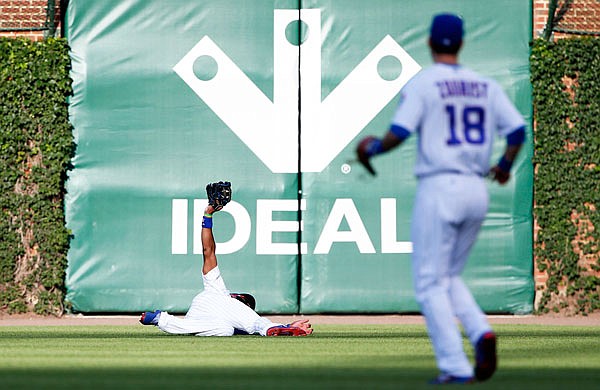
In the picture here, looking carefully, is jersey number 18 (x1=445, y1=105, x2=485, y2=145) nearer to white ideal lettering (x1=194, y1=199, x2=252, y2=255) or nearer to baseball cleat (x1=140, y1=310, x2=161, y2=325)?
baseball cleat (x1=140, y1=310, x2=161, y2=325)

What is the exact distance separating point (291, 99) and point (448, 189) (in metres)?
9.08

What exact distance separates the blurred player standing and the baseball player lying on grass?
14.9 feet

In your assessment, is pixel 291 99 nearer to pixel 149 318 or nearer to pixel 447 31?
pixel 149 318

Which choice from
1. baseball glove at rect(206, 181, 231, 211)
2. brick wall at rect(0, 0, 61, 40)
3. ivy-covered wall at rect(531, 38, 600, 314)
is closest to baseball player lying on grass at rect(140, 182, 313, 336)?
baseball glove at rect(206, 181, 231, 211)

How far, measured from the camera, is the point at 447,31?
569 centimetres

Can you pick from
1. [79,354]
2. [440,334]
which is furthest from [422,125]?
[79,354]

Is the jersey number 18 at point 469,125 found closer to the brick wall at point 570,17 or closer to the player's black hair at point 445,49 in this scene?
the player's black hair at point 445,49

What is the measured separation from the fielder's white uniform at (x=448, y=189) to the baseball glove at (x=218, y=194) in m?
4.63

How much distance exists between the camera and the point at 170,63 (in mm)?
14586

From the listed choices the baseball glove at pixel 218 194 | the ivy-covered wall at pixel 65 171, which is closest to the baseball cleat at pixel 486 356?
the baseball glove at pixel 218 194

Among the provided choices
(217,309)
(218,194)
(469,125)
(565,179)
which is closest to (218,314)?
(217,309)

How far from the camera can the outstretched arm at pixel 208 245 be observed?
10041mm

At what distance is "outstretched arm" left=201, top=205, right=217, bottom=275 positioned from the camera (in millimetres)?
10041

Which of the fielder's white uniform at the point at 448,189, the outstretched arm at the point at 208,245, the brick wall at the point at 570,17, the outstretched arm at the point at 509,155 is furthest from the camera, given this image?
the brick wall at the point at 570,17
